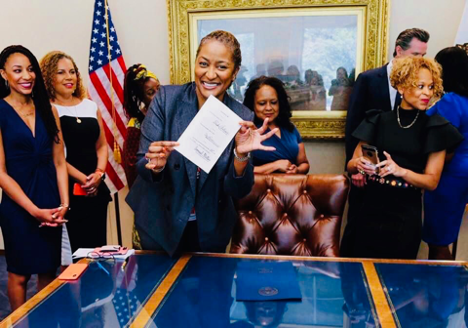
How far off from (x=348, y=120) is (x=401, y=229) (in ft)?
4.18

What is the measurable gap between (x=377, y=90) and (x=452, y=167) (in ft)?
2.58

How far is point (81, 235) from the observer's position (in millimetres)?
2703

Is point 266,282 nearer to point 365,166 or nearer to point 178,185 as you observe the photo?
point 178,185

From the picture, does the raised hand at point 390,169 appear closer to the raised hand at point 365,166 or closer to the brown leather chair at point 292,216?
the raised hand at point 365,166

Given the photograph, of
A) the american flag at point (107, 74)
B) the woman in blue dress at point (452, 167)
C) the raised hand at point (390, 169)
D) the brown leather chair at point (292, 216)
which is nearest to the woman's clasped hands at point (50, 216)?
the brown leather chair at point (292, 216)

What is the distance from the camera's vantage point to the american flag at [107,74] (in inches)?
137

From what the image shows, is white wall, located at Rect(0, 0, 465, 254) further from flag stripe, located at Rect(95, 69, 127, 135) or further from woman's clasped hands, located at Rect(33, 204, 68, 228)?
woman's clasped hands, located at Rect(33, 204, 68, 228)

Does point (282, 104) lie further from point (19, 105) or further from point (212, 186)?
point (19, 105)

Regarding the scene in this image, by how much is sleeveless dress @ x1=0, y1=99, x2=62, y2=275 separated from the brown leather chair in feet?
3.65

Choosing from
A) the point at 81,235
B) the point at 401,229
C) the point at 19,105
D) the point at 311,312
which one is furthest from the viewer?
the point at 81,235

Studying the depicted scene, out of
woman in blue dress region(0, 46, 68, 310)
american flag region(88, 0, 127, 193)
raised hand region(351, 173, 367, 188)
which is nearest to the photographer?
woman in blue dress region(0, 46, 68, 310)

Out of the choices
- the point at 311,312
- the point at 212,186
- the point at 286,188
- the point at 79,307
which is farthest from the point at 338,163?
the point at 79,307

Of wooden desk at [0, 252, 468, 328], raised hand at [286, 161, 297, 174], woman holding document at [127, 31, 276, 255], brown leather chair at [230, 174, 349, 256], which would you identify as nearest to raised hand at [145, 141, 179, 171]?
woman holding document at [127, 31, 276, 255]

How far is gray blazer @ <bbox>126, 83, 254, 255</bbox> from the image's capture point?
5.40ft
